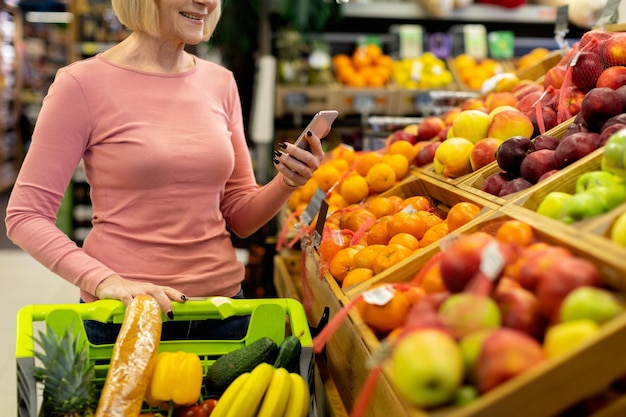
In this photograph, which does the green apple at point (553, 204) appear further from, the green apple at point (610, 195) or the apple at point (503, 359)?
the apple at point (503, 359)

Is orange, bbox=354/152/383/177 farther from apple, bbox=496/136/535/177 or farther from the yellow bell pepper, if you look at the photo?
the yellow bell pepper

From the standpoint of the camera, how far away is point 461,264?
3.22 feet

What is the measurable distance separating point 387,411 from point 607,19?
1.58m

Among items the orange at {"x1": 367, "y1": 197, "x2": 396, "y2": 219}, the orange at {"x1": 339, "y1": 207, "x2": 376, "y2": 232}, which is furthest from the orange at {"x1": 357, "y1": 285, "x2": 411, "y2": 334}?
the orange at {"x1": 367, "y1": 197, "x2": 396, "y2": 219}

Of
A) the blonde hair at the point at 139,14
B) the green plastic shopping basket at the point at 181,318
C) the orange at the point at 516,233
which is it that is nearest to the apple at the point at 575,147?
the orange at the point at 516,233

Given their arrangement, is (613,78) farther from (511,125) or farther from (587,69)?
(511,125)

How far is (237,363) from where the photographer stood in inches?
54.1

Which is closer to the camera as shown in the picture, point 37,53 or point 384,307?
point 384,307

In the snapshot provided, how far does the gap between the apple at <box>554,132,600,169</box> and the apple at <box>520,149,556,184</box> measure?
0.03 metres

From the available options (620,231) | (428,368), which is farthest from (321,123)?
(428,368)

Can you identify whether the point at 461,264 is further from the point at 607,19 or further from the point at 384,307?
the point at 607,19

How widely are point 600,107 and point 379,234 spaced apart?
24.6 inches

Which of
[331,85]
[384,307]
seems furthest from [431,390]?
[331,85]

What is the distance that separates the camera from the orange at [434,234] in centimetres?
153
